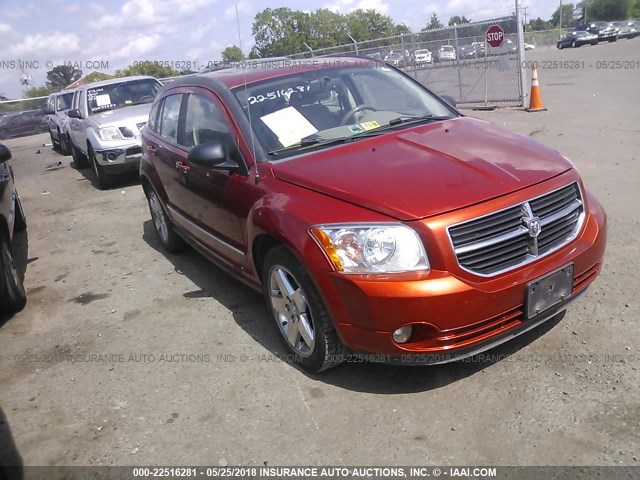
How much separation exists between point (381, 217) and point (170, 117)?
3.11 metres

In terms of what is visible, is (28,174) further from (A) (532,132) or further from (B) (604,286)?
(B) (604,286)

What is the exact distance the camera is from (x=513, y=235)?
3037mm

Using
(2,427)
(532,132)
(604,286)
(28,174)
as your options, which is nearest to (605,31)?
(532,132)

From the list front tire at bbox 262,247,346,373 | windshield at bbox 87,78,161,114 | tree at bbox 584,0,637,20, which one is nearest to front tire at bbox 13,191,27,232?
windshield at bbox 87,78,161,114

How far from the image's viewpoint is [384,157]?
355 cm

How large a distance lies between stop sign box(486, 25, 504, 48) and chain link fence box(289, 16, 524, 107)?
0.09 m

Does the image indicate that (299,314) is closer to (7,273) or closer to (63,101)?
(7,273)

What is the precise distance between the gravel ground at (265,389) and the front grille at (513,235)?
0.74 metres

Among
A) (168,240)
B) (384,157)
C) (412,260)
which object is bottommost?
(168,240)

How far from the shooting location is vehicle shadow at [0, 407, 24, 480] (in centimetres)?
304

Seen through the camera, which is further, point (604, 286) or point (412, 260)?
point (604, 286)

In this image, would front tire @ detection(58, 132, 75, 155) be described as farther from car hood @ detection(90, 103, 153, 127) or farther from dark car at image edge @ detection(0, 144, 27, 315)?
dark car at image edge @ detection(0, 144, 27, 315)

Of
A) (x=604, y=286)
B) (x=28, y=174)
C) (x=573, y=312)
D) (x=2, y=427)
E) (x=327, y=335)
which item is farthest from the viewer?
(x=28, y=174)

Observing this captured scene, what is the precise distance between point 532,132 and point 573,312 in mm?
6842
